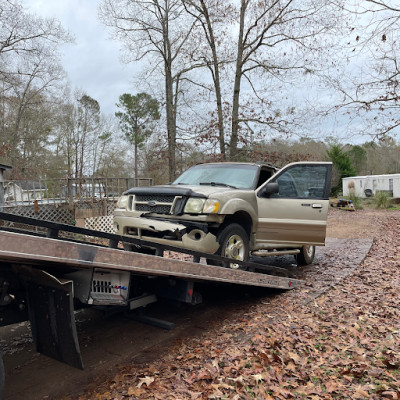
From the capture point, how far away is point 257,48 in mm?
18438

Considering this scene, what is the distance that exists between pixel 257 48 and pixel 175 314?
16780mm

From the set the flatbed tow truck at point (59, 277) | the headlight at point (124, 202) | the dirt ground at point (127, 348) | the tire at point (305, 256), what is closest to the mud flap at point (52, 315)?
the flatbed tow truck at point (59, 277)

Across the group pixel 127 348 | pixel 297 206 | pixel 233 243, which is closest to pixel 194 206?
pixel 233 243

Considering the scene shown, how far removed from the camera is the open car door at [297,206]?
6.09 m

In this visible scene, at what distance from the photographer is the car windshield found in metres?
6.10

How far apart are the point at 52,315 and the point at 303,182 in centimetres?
490

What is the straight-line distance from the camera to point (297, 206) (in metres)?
6.29

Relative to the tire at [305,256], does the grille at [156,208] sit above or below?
above

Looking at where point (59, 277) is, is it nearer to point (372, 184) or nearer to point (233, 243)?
point (233, 243)

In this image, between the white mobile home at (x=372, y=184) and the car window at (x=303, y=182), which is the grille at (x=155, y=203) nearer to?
the car window at (x=303, y=182)

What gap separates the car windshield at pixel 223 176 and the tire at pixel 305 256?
232 cm

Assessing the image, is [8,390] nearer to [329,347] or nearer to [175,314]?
[175,314]

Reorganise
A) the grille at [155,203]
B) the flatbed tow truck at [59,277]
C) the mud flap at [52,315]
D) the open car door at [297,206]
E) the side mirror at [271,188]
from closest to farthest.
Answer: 1. the flatbed tow truck at [59,277]
2. the mud flap at [52,315]
3. the grille at [155,203]
4. the side mirror at [271,188]
5. the open car door at [297,206]

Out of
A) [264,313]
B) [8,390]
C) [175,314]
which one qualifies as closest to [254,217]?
[264,313]
